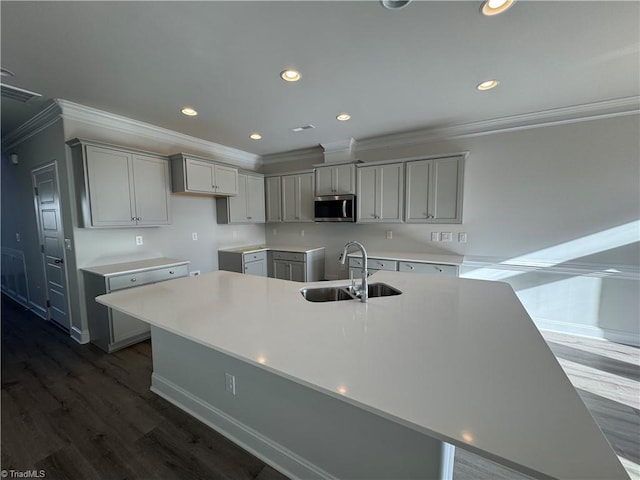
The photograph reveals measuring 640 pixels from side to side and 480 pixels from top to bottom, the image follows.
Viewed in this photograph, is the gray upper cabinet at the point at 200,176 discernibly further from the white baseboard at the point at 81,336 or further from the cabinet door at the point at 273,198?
the white baseboard at the point at 81,336

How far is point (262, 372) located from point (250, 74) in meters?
2.31

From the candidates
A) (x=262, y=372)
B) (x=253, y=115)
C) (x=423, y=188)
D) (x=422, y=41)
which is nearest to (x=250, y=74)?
(x=253, y=115)

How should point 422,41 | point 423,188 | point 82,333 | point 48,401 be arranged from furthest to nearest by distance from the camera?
point 423,188 < point 82,333 < point 48,401 < point 422,41

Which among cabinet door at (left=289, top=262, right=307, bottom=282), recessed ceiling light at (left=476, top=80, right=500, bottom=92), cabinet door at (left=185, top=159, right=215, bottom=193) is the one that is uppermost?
recessed ceiling light at (left=476, top=80, right=500, bottom=92)

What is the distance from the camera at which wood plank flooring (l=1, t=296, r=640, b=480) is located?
1.53 metres

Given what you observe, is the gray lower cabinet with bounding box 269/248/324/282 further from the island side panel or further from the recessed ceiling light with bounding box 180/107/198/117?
the island side panel

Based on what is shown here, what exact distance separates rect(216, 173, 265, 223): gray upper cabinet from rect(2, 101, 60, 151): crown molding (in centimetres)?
210

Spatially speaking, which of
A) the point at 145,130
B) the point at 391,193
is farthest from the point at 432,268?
the point at 145,130

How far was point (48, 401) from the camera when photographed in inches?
81.5

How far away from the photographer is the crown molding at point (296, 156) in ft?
15.2

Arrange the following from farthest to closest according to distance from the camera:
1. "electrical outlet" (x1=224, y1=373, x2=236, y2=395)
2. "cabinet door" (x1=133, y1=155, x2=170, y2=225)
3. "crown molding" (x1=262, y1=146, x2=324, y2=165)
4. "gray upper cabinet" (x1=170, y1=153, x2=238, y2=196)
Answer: "crown molding" (x1=262, y1=146, x2=324, y2=165) < "gray upper cabinet" (x1=170, y1=153, x2=238, y2=196) < "cabinet door" (x1=133, y1=155, x2=170, y2=225) < "electrical outlet" (x1=224, y1=373, x2=236, y2=395)

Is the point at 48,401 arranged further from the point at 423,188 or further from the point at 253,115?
the point at 423,188

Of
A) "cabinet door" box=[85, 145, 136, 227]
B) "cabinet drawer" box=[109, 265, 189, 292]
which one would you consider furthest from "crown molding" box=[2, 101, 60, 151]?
"cabinet drawer" box=[109, 265, 189, 292]

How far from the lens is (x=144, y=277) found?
9.61ft
